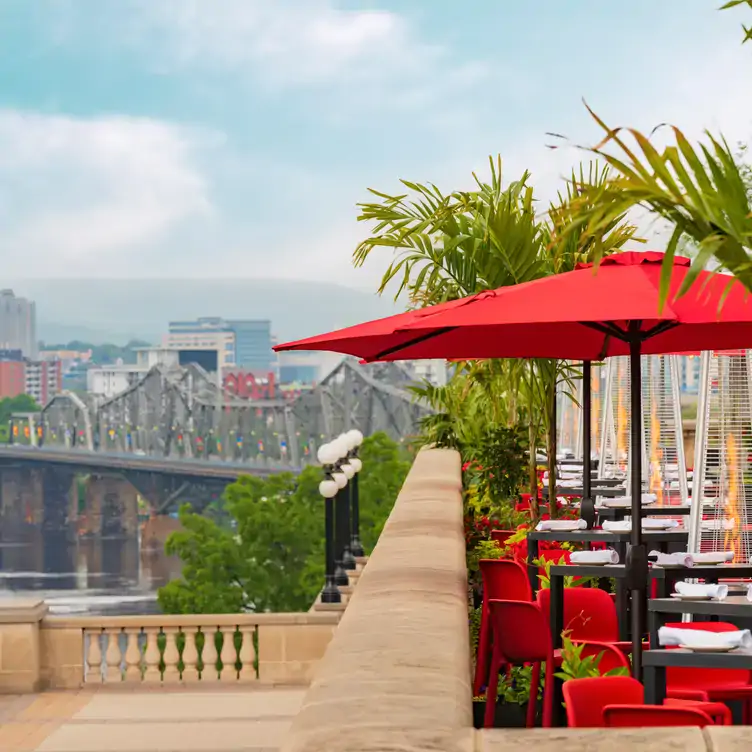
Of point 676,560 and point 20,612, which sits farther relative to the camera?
point 20,612

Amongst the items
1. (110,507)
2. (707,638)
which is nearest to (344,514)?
(707,638)

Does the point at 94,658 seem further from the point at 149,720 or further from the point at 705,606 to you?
the point at 705,606

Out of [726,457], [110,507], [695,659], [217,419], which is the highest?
[726,457]

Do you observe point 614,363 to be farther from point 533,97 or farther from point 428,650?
point 533,97

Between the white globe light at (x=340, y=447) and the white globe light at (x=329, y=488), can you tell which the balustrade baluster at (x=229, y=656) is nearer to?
the white globe light at (x=329, y=488)

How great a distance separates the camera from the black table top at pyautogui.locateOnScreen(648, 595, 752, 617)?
4664 mm

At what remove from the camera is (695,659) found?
13.4ft

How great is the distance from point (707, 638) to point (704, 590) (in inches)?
30.8

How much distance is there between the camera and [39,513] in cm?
14200

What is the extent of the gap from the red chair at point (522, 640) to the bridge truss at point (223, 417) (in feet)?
349

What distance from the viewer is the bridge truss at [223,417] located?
124 m

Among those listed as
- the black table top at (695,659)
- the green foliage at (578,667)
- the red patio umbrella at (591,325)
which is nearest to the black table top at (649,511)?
the red patio umbrella at (591,325)

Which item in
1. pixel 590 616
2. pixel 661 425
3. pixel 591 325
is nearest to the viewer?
pixel 591 325

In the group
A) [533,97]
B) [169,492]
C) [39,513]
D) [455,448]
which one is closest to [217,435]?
[169,492]
